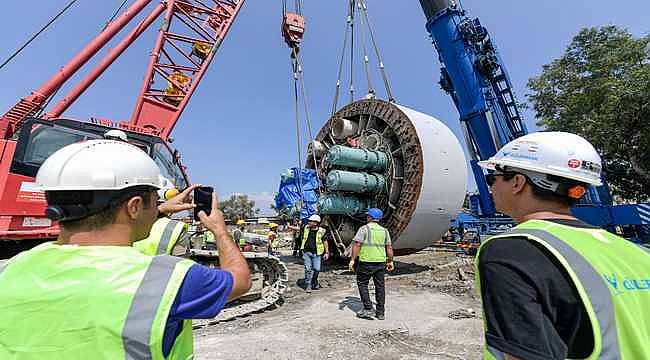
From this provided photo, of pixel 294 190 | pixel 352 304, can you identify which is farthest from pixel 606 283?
pixel 294 190

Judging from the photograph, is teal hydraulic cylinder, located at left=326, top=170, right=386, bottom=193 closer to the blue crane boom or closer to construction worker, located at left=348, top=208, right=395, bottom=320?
construction worker, located at left=348, top=208, right=395, bottom=320

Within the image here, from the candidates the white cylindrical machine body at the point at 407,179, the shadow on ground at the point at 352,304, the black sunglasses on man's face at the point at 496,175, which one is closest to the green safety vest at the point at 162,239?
the black sunglasses on man's face at the point at 496,175

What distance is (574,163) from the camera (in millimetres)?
1442

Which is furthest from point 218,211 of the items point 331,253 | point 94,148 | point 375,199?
point 331,253

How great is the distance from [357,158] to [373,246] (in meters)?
3.38

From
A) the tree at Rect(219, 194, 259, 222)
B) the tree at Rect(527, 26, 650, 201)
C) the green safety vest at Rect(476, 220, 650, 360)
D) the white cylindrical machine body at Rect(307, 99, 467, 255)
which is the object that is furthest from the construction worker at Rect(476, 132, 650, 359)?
the tree at Rect(219, 194, 259, 222)

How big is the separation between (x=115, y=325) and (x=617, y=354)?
57.4 inches

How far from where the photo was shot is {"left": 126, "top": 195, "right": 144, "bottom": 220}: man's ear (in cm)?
135

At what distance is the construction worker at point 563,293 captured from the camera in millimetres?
1057

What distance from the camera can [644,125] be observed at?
1363 cm

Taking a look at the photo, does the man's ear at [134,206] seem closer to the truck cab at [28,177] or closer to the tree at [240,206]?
the truck cab at [28,177]

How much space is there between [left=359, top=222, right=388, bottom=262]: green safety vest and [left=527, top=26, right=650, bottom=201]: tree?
13132mm

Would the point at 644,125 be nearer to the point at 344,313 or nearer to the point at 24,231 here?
the point at 344,313

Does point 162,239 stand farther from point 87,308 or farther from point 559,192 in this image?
point 559,192
